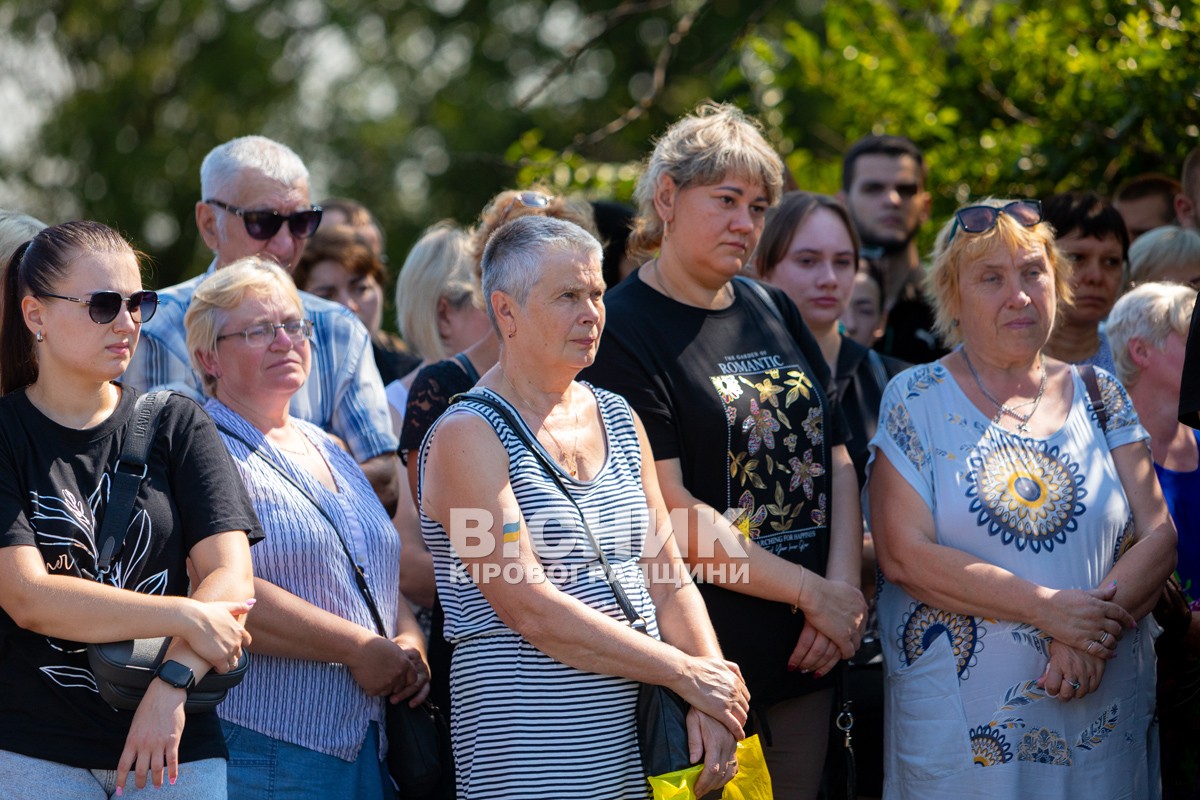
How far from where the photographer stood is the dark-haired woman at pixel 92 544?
8.95 feet

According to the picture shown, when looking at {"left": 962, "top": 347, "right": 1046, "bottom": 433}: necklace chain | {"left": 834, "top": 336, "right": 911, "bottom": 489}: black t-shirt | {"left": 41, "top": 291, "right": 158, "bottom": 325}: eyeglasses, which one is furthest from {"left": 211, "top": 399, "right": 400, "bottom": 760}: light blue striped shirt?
{"left": 962, "top": 347, "right": 1046, "bottom": 433}: necklace chain

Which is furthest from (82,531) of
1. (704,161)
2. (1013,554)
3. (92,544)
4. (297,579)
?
(1013,554)

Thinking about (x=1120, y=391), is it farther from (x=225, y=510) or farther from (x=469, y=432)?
(x=225, y=510)

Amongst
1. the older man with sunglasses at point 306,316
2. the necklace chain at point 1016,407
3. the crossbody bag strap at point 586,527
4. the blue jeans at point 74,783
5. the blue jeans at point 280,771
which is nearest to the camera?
the blue jeans at point 74,783

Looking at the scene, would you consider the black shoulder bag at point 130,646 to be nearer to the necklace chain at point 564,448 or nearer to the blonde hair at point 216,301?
the blonde hair at point 216,301


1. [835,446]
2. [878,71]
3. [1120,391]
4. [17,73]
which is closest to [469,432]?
[835,446]

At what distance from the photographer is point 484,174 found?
15406 millimetres

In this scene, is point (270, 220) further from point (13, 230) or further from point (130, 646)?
point (130, 646)

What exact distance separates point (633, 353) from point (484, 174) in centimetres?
1212

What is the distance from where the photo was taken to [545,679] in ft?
10.1

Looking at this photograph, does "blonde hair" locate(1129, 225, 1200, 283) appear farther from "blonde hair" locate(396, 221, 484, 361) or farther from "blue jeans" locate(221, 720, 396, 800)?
"blue jeans" locate(221, 720, 396, 800)

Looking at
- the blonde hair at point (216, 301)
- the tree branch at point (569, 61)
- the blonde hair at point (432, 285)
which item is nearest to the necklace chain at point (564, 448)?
the blonde hair at point (216, 301)

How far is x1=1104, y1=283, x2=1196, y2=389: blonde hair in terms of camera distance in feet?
14.0

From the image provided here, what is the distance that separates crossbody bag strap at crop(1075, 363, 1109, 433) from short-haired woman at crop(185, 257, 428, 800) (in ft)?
6.96
